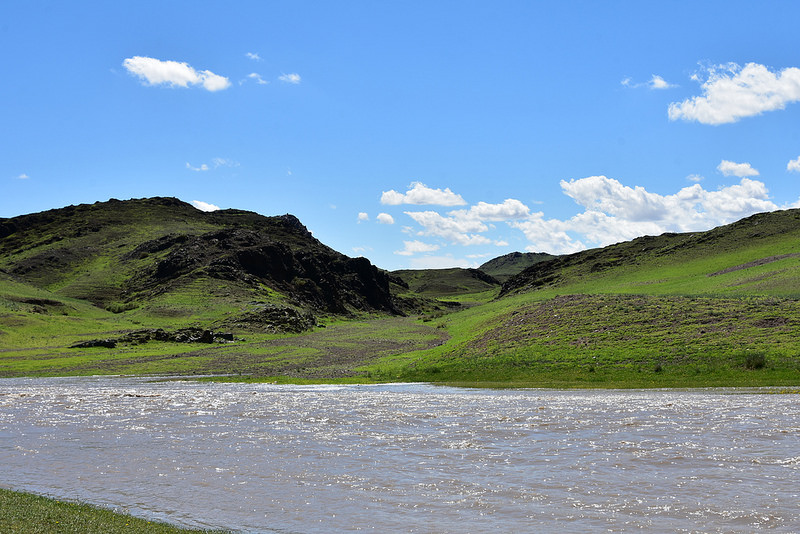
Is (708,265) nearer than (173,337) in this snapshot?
No

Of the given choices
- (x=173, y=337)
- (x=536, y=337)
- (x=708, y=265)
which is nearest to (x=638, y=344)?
(x=536, y=337)

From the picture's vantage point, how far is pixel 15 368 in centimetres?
7175

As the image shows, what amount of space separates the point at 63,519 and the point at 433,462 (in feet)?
38.4

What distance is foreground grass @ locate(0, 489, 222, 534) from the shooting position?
13430mm

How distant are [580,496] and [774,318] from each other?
46.8 meters

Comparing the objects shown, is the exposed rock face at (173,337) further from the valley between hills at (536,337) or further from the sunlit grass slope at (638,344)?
the sunlit grass slope at (638,344)

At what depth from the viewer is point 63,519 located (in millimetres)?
14242

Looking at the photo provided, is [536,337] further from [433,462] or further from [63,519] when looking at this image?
[63,519]

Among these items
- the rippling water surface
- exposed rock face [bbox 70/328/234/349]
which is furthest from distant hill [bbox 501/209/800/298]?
exposed rock face [bbox 70/328/234/349]

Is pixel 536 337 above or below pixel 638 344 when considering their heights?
above

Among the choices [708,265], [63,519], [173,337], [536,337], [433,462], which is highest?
[708,265]

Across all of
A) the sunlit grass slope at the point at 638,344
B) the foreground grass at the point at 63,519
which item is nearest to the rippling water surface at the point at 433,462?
the foreground grass at the point at 63,519

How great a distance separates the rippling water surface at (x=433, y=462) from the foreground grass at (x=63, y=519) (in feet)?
3.50

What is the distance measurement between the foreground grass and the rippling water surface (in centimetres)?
107
